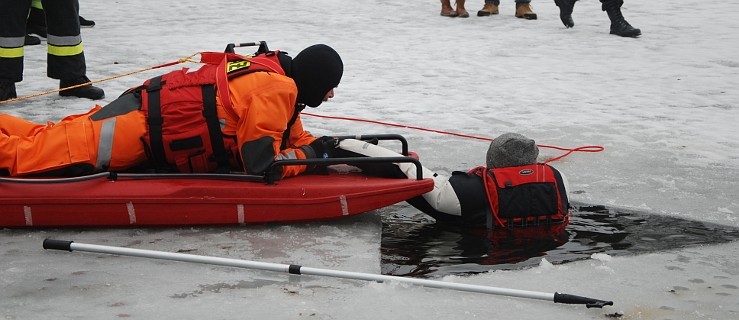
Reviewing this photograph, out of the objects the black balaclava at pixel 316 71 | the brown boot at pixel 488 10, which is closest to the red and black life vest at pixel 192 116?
the black balaclava at pixel 316 71

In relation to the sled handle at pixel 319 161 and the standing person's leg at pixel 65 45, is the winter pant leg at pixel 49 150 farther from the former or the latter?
the standing person's leg at pixel 65 45

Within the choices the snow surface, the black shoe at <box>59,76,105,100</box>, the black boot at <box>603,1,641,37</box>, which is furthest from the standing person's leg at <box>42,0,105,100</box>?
the black boot at <box>603,1,641,37</box>

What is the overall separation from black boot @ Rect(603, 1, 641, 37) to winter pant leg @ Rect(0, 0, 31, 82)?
231 inches

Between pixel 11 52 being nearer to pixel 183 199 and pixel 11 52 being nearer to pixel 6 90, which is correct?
pixel 6 90

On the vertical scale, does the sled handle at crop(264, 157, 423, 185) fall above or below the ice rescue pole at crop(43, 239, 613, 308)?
above

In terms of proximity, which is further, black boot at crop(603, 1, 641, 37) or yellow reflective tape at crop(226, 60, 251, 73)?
black boot at crop(603, 1, 641, 37)

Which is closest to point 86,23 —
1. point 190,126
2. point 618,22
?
point 618,22

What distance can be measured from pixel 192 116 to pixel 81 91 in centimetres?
280

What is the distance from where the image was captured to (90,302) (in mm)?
3383

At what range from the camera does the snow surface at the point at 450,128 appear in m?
3.47

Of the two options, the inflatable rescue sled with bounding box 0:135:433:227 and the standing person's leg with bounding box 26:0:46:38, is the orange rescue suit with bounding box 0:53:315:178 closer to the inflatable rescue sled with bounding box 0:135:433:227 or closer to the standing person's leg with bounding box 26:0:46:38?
the inflatable rescue sled with bounding box 0:135:433:227

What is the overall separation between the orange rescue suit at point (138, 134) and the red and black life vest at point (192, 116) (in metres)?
0.01

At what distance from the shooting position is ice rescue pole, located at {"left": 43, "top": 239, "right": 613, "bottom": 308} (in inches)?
135

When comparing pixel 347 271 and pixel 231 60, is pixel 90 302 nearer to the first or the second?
pixel 347 271
